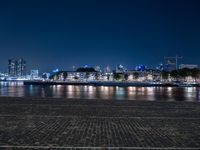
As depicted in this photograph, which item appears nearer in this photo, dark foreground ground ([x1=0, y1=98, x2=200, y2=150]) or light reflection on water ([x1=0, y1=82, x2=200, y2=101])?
dark foreground ground ([x1=0, y1=98, x2=200, y2=150])

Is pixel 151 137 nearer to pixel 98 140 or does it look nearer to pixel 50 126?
pixel 98 140

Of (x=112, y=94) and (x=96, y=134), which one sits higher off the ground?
(x=96, y=134)

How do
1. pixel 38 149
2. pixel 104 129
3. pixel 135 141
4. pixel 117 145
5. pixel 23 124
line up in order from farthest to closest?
pixel 23 124
pixel 104 129
pixel 135 141
pixel 117 145
pixel 38 149

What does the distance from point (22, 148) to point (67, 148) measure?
3.76ft

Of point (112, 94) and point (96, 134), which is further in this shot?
point (112, 94)

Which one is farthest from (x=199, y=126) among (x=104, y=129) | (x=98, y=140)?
(x=98, y=140)

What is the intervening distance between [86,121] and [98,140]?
177 inches

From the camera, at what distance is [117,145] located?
888 centimetres

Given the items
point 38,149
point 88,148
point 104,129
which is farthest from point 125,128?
point 38,149

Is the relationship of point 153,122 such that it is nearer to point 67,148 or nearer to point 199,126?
point 199,126

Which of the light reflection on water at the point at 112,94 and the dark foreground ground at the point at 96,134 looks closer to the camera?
the dark foreground ground at the point at 96,134

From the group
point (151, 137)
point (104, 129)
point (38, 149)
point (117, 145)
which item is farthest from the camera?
point (104, 129)

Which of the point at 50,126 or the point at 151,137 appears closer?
the point at 151,137

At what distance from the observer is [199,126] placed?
12.9 m
